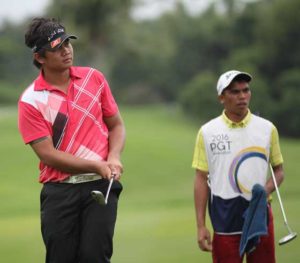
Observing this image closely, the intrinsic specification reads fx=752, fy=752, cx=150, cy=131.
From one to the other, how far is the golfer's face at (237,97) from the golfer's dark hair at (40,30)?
3.80 ft

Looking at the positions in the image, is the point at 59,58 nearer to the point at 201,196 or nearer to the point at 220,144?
the point at 220,144

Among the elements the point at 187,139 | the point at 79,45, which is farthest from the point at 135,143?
the point at 79,45

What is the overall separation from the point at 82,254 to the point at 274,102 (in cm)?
3895

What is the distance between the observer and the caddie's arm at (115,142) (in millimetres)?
4609

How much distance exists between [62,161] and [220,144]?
3.28ft

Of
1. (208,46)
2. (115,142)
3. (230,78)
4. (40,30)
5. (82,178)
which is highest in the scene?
(208,46)

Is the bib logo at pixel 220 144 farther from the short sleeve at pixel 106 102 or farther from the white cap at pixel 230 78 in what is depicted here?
the short sleeve at pixel 106 102

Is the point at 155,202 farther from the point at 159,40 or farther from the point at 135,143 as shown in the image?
the point at 159,40

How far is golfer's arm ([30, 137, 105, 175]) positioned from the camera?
455cm

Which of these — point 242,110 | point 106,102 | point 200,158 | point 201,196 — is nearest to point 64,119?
point 106,102

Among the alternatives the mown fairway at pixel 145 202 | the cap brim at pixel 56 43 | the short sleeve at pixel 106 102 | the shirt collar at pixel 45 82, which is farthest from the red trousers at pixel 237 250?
the mown fairway at pixel 145 202

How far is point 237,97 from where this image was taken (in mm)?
4836

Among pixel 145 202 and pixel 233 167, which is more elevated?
pixel 145 202

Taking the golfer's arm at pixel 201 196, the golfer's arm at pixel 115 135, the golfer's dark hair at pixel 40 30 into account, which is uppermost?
the golfer's dark hair at pixel 40 30
